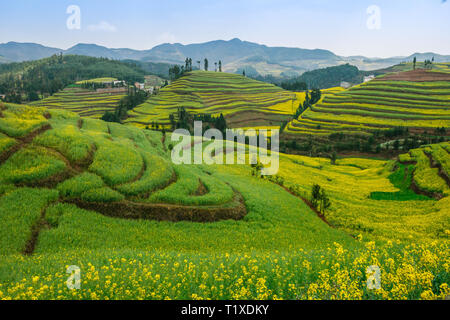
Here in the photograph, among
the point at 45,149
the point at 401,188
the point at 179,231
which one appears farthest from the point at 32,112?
the point at 401,188

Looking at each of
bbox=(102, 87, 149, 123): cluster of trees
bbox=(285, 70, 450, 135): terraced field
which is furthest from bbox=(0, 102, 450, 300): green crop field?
bbox=(102, 87, 149, 123): cluster of trees

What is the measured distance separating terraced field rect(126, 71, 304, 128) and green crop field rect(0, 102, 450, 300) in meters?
74.8

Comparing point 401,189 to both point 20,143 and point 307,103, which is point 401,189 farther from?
point 307,103

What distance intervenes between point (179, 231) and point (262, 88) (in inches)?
6271

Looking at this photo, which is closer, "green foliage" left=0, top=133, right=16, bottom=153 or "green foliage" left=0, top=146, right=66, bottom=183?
"green foliage" left=0, top=146, right=66, bottom=183

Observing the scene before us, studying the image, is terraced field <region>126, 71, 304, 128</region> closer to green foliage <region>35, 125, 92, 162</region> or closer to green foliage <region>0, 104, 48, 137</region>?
green foliage <region>0, 104, 48, 137</region>

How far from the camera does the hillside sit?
8475 cm

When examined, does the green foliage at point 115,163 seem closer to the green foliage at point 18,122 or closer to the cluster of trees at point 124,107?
the green foliage at point 18,122

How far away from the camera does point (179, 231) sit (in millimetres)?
15484

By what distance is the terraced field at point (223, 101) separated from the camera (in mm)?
107263

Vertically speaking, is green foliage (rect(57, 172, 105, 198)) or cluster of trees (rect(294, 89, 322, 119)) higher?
cluster of trees (rect(294, 89, 322, 119))

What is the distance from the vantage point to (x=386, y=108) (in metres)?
97.1

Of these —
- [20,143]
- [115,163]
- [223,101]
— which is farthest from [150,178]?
[223,101]
